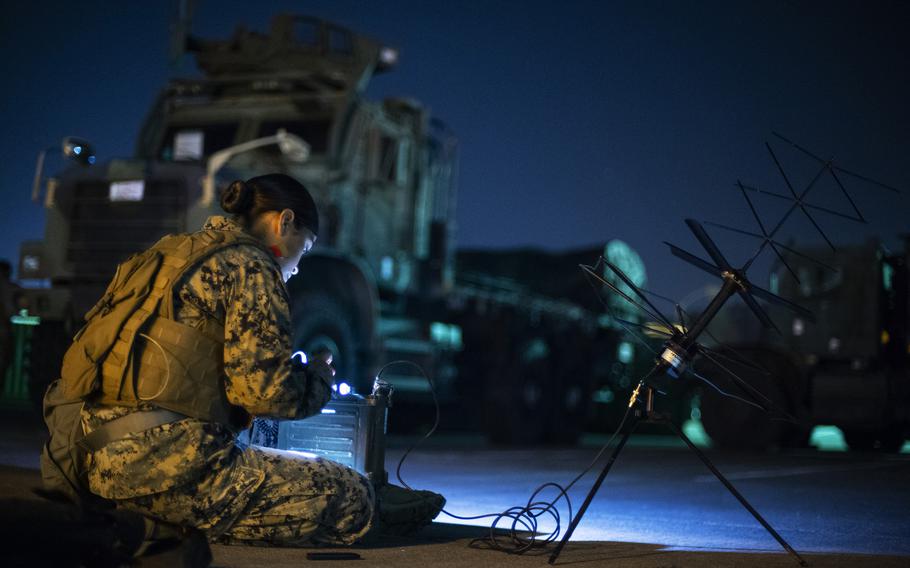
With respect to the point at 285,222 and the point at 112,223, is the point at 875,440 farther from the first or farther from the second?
the point at 285,222

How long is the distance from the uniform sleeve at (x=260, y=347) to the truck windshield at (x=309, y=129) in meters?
8.61

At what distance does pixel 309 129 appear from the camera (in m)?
12.4

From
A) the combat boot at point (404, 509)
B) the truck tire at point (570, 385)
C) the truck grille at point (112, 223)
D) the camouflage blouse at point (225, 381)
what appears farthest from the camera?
the truck tire at point (570, 385)

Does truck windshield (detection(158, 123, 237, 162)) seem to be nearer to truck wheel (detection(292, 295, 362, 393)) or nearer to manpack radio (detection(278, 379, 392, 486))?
truck wheel (detection(292, 295, 362, 393))

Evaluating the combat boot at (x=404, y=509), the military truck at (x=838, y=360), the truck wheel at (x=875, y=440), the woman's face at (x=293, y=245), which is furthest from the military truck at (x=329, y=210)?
the woman's face at (x=293, y=245)

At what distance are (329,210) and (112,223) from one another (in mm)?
2326

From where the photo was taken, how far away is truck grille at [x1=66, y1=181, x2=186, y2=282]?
35.5ft

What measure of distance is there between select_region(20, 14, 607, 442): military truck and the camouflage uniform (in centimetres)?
698

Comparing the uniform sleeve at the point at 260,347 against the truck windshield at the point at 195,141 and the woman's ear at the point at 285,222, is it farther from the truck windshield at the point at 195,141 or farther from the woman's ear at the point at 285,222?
the truck windshield at the point at 195,141

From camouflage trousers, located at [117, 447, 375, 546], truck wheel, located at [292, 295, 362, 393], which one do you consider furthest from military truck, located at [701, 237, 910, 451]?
camouflage trousers, located at [117, 447, 375, 546]

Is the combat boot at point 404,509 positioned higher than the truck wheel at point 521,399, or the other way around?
the combat boot at point 404,509

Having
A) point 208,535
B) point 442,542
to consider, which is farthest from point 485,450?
point 208,535

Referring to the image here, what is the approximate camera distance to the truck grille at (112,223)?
10812 millimetres

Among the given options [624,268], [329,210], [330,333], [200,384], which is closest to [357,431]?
[200,384]
